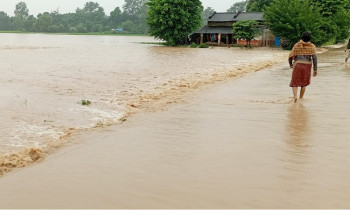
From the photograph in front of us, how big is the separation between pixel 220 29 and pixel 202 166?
4796 cm

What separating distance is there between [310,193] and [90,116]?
4.94 m

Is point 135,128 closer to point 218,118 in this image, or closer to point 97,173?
point 218,118

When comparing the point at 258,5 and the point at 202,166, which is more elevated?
the point at 258,5

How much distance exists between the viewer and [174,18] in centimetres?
4794

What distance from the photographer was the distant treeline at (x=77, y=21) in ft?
382

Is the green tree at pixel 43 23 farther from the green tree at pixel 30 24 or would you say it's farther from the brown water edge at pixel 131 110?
the brown water edge at pixel 131 110

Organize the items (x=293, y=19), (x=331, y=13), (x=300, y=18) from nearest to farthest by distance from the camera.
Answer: (x=300, y=18) < (x=293, y=19) < (x=331, y=13)

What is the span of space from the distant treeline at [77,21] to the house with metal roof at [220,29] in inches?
2293

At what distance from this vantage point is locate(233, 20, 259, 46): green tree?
44562 millimetres

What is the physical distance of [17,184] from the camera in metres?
3.89

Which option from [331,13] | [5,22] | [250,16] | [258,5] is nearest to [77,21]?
[5,22]

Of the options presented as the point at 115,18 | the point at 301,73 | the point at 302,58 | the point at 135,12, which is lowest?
the point at 301,73

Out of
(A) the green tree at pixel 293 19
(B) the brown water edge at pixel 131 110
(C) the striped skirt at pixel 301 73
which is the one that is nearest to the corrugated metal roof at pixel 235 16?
(A) the green tree at pixel 293 19

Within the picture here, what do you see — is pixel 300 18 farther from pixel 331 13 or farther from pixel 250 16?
pixel 250 16
